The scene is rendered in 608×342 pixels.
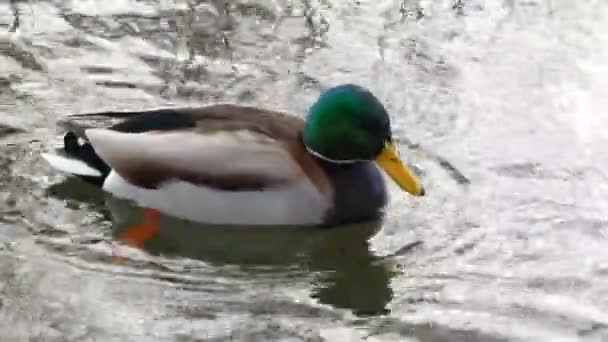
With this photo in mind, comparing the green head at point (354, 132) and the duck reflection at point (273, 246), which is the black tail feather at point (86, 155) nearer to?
the duck reflection at point (273, 246)

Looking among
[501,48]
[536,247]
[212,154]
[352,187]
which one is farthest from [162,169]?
[501,48]

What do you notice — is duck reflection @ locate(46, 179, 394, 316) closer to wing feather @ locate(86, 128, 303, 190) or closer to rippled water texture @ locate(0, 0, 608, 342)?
rippled water texture @ locate(0, 0, 608, 342)

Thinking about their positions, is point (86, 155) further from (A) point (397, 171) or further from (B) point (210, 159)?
(A) point (397, 171)

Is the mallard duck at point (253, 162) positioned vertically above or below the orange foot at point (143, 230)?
above

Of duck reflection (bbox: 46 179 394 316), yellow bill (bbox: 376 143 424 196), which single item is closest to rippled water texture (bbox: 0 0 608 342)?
duck reflection (bbox: 46 179 394 316)

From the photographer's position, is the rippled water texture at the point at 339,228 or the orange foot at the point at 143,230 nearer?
the rippled water texture at the point at 339,228

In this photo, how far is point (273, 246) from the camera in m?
5.40

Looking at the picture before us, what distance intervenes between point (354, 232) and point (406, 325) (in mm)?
784

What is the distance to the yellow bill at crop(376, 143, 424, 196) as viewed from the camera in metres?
5.40

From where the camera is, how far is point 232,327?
4.74 metres

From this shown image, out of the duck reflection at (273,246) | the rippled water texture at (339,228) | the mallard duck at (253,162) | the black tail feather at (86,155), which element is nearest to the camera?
the rippled water texture at (339,228)

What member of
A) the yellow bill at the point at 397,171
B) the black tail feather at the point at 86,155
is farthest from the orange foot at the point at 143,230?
the yellow bill at the point at 397,171

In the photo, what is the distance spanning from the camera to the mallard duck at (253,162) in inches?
209

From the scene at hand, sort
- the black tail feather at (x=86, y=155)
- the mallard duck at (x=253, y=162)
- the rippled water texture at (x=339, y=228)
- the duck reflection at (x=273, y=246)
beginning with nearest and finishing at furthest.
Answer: the rippled water texture at (x=339, y=228) < the duck reflection at (x=273, y=246) < the mallard duck at (x=253, y=162) < the black tail feather at (x=86, y=155)
